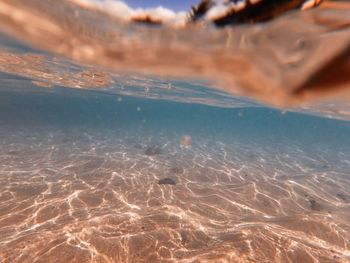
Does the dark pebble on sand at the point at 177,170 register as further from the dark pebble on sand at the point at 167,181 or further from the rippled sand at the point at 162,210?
the dark pebble on sand at the point at 167,181

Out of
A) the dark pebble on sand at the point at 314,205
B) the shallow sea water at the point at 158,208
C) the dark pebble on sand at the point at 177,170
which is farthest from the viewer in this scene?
the dark pebble on sand at the point at 177,170

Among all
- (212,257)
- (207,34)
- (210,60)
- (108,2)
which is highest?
(108,2)

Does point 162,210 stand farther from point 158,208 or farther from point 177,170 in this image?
point 177,170

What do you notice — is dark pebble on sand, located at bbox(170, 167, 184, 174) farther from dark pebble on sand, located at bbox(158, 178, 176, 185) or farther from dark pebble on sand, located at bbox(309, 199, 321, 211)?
dark pebble on sand, located at bbox(309, 199, 321, 211)

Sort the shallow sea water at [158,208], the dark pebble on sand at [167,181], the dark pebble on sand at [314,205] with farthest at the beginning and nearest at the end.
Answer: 1. the dark pebble on sand at [167,181]
2. the dark pebble on sand at [314,205]
3. the shallow sea water at [158,208]

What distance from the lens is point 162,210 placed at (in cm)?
955

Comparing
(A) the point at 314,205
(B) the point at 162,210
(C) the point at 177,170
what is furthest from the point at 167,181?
(A) the point at 314,205

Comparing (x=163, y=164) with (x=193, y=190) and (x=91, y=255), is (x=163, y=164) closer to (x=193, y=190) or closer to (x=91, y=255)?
(x=193, y=190)

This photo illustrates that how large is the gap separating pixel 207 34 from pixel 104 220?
22.7ft

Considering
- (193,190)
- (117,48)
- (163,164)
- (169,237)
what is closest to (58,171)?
(163,164)

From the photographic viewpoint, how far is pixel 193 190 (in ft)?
40.9

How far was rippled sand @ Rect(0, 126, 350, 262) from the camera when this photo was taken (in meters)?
6.80

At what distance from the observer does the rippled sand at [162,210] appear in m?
6.80

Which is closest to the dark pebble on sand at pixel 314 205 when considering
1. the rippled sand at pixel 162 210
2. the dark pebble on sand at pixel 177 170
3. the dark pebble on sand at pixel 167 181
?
the rippled sand at pixel 162 210
